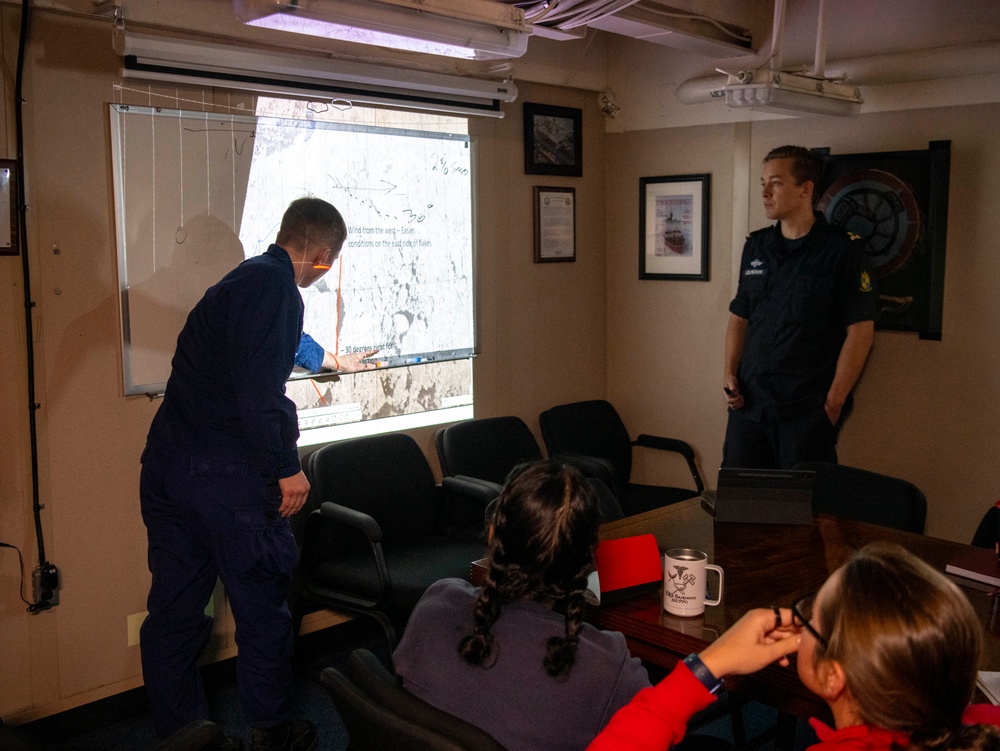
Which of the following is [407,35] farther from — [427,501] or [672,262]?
[672,262]

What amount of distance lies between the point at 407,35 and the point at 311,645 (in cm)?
241

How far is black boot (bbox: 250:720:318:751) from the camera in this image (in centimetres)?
292

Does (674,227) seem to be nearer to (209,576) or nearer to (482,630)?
(209,576)

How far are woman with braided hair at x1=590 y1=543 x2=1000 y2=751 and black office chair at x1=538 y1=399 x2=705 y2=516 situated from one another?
2.74 meters

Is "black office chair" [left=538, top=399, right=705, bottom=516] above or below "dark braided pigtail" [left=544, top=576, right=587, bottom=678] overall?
below

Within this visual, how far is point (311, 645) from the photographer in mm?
3723

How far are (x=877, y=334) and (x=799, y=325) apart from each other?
17.0 inches

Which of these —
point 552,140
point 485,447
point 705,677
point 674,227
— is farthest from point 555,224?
point 705,677

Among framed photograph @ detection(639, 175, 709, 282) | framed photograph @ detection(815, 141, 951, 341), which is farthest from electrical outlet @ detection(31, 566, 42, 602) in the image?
framed photograph @ detection(815, 141, 951, 341)

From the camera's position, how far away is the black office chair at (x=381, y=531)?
10.3 feet

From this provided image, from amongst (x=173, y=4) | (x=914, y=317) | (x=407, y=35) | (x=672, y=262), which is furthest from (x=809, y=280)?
(x=173, y=4)

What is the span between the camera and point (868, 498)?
2957 mm

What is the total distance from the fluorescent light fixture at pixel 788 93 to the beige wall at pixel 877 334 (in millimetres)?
289

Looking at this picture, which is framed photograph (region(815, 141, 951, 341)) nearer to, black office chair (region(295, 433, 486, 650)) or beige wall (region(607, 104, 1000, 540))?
beige wall (region(607, 104, 1000, 540))
